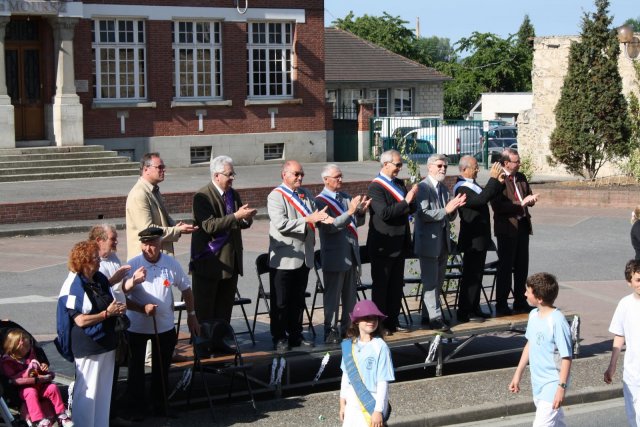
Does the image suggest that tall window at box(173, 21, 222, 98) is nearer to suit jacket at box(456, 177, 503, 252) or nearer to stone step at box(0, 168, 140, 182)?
stone step at box(0, 168, 140, 182)

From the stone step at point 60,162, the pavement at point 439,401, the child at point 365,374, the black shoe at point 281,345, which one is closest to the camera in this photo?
the child at point 365,374

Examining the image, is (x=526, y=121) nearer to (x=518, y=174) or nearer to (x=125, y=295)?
(x=518, y=174)

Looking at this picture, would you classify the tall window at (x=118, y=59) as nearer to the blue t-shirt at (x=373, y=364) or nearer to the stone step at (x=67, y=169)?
the stone step at (x=67, y=169)

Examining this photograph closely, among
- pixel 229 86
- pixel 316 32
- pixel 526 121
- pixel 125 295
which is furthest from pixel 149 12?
pixel 125 295

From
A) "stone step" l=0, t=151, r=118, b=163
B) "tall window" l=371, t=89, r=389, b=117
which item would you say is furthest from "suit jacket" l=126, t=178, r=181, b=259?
"tall window" l=371, t=89, r=389, b=117

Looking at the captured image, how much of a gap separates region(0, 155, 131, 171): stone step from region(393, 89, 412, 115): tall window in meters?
24.6

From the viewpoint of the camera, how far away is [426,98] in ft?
183

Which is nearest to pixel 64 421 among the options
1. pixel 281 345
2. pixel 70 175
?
pixel 281 345

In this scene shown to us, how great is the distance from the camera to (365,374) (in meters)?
7.60

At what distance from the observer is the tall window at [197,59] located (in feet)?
115

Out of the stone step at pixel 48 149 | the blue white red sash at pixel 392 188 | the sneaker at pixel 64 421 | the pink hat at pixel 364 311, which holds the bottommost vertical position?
the sneaker at pixel 64 421

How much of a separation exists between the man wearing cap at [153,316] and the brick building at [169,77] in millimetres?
22591

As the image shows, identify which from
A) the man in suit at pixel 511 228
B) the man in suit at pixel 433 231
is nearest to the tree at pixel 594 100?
the man in suit at pixel 511 228

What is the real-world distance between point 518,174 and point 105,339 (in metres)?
5.91
